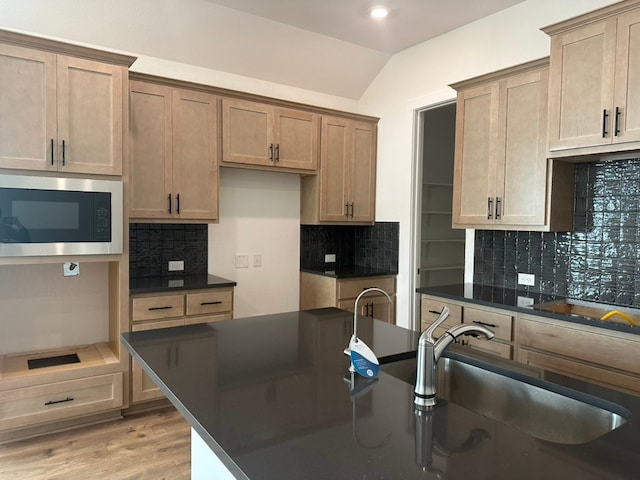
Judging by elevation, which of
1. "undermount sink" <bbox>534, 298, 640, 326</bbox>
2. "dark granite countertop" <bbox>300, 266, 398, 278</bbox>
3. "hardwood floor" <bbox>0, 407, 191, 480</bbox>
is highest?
"dark granite countertop" <bbox>300, 266, 398, 278</bbox>

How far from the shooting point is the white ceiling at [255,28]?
3.19 metres

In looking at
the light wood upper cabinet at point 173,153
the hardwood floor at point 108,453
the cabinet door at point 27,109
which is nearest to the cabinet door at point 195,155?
the light wood upper cabinet at point 173,153

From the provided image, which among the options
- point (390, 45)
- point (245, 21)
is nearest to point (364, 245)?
point (390, 45)

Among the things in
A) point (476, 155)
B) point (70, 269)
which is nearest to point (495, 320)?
point (476, 155)

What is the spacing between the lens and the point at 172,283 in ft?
11.2

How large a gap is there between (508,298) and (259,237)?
2305 millimetres

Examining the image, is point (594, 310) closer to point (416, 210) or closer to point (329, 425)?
point (416, 210)

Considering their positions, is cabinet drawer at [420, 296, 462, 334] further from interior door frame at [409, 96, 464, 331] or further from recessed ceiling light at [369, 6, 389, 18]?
recessed ceiling light at [369, 6, 389, 18]

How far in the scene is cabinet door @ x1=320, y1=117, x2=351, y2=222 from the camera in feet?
14.1

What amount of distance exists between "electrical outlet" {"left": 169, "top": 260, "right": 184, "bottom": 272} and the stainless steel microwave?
81 centimetres

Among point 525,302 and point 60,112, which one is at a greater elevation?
point 60,112

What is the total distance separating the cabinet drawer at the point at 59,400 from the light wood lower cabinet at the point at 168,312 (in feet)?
0.52

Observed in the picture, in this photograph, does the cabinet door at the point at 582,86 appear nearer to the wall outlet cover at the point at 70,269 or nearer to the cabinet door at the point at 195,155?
the cabinet door at the point at 195,155

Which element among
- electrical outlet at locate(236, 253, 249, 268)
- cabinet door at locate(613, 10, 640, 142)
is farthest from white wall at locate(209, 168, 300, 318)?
cabinet door at locate(613, 10, 640, 142)
